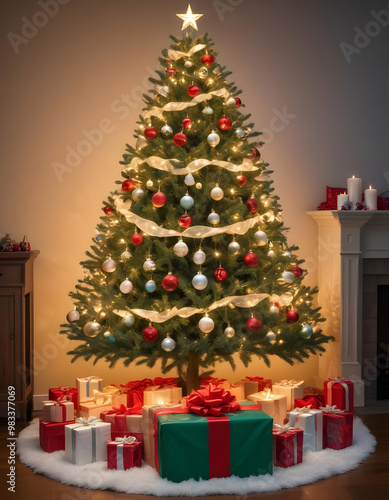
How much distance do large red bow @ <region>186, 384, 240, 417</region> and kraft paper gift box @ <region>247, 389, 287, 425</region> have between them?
454 mm

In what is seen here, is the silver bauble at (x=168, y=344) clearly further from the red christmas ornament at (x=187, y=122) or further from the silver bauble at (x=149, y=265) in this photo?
the red christmas ornament at (x=187, y=122)

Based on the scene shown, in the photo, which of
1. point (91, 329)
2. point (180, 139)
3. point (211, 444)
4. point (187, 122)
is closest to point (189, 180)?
point (180, 139)

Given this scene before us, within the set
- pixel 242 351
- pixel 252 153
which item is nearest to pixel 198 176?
pixel 252 153

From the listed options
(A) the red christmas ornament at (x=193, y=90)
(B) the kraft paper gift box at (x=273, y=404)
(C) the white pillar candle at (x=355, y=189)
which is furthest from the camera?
(C) the white pillar candle at (x=355, y=189)

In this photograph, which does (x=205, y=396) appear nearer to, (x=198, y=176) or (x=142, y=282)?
(x=142, y=282)

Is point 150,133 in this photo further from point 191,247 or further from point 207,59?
point 191,247

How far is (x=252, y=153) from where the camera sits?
3467mm

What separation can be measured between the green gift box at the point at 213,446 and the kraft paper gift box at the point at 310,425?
389mm

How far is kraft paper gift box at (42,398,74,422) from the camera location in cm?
344

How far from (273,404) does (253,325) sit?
614 millimetres

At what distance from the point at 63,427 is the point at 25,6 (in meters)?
2.80

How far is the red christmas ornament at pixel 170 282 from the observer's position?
3.19 meters

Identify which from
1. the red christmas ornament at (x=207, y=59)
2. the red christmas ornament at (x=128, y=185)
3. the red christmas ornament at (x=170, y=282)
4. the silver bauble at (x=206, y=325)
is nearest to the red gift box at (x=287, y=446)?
the silver bauble at (x=206, y=325)

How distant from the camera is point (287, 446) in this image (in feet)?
10.4
